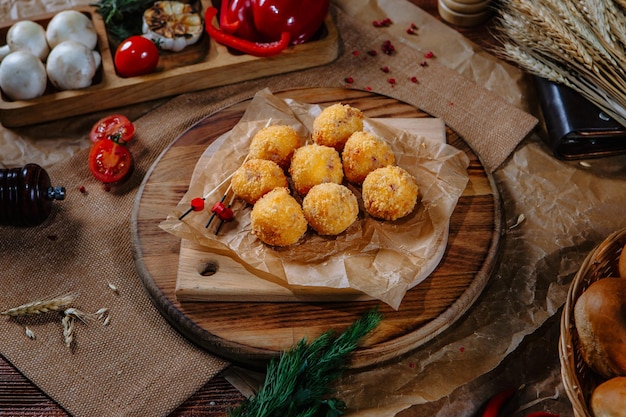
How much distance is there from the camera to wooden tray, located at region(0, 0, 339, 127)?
137 inches

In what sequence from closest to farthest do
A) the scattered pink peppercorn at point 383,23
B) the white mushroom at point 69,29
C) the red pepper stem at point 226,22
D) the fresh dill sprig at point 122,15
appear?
1. the white mushroom at point 69,29
2. the red pepper stem at point 226,22
3. the fresh dill sprig at point 122,15
4. the scattered pink peppercorn at point 383,23

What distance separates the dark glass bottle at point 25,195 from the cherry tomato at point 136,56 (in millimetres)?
865

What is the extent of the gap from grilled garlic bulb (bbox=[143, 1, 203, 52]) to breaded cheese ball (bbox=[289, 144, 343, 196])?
1.37 metres

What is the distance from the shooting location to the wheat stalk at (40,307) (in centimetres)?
275

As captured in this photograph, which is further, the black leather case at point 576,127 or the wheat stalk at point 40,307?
the black leather case at point 576,127

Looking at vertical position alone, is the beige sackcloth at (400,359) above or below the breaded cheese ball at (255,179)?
below

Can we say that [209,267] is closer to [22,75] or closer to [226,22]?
[22,75]

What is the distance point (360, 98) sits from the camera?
338 centimetres

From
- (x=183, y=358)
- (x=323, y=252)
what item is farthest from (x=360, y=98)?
(x=183, y=358)

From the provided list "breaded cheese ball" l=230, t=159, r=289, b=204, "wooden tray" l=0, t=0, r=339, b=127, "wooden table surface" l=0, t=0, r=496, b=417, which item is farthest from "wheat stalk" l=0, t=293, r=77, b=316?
"wooden tray" l=0, t=0, r=339, b=127

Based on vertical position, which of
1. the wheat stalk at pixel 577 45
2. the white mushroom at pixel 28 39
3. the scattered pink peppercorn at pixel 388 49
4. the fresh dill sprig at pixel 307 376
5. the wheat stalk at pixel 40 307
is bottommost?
the wheat stalk at pixel 40 307

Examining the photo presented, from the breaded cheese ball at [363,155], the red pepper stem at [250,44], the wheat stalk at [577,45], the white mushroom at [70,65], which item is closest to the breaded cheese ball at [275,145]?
the breaded cheese ball at [363,155]

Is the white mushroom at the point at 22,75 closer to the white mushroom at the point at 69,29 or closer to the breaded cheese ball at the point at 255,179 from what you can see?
the white mushroom at the point at 69,29

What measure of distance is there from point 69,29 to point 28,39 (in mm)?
231
